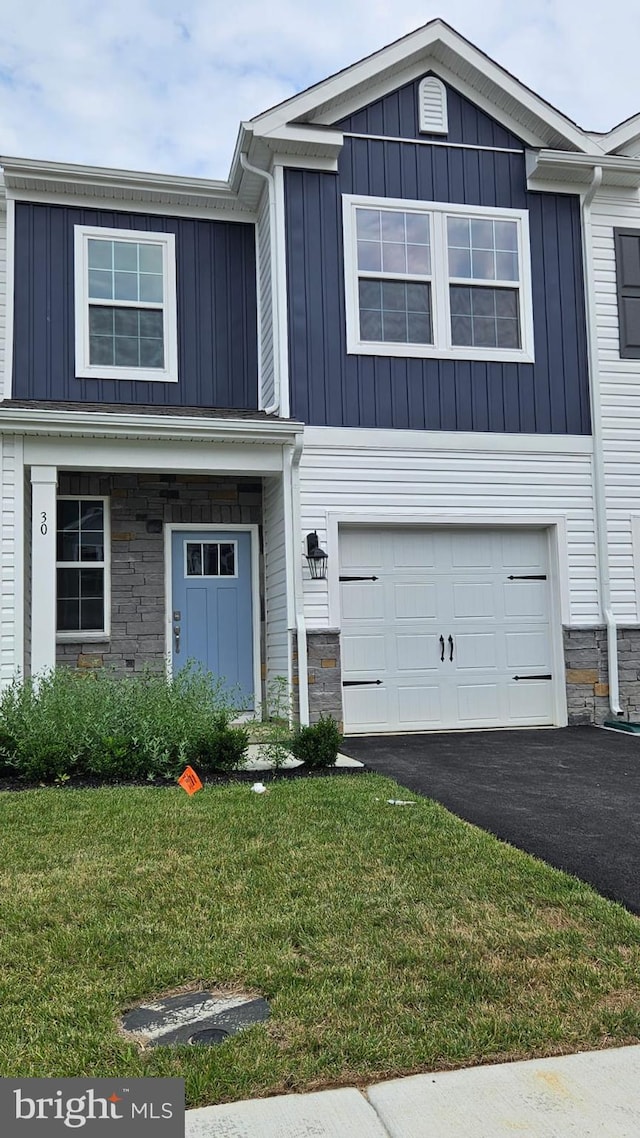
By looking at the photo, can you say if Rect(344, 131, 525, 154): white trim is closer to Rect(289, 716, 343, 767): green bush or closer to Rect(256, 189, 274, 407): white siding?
Rect(256, 189, 274, 407): white siding

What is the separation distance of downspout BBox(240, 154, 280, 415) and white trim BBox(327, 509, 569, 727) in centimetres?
133

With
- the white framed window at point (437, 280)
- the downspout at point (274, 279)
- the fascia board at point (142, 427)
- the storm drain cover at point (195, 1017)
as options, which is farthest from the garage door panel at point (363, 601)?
the storm drain cover at point (195, 1017)

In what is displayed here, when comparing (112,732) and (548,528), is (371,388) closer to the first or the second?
(548,528)

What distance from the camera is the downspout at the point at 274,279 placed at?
882 centimetres

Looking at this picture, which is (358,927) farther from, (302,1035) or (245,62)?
(245,62)

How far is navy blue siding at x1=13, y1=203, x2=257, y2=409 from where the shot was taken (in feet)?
29.7

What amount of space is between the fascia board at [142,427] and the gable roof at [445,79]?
125 inches

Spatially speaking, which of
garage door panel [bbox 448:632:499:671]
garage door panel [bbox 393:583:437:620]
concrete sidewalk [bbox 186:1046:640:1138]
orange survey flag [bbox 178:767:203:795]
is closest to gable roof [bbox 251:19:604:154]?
garage door panel [bbox 393:583:437:620]

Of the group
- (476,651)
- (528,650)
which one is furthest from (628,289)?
(476,651)

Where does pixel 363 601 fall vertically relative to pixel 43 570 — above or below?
below

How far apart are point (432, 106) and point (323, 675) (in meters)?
6.18

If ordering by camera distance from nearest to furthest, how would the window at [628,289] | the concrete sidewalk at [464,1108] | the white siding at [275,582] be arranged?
the concrete sidewalk at [464,1108] < the white siding at [275,582] < the window at [628,289]

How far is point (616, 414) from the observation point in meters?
9.62

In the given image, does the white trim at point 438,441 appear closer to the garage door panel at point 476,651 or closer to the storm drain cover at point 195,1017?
the garage door panel at point 476,651
